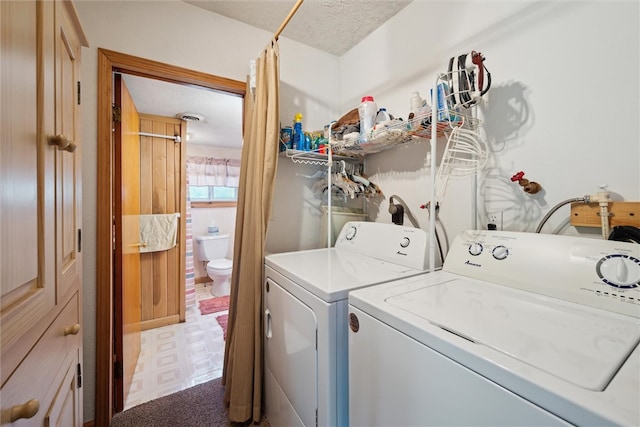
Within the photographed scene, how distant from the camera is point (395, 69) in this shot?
1789 millimetres

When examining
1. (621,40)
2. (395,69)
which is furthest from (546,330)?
(395,69)

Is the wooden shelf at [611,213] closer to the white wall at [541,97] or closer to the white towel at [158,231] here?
the white wall at [541,97]

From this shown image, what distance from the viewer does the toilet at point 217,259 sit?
355cm

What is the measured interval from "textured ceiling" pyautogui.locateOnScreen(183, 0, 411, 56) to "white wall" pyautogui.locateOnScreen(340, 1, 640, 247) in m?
0.26

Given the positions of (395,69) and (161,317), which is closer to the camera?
(395,69)

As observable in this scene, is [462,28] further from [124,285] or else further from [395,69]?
[124,285]

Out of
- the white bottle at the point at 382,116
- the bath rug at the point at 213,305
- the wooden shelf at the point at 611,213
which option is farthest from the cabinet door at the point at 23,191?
the bath rug at the point at 213,305

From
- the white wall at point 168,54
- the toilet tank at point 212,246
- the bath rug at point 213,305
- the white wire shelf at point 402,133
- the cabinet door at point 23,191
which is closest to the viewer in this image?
the cabinet door at point 23,191

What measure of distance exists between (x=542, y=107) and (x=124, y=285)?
251 centimetres

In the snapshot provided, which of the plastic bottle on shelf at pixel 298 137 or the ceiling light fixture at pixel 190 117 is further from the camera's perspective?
the ceiling light fixture at pixel 190 117

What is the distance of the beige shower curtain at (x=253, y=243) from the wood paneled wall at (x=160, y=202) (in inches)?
57.8

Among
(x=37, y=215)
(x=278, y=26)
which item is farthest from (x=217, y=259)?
(x=37, y=215)

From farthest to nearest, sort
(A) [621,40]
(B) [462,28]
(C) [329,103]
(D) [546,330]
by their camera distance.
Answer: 1. (C) [329,103]
2. (B) [462,28]
3. (A) [621,40]
4. (D) [546,330]

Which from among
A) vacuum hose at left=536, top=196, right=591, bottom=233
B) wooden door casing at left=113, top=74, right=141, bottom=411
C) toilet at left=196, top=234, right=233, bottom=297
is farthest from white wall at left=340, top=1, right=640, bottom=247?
toilet at left=196, top=234, right=233, bottom=297
